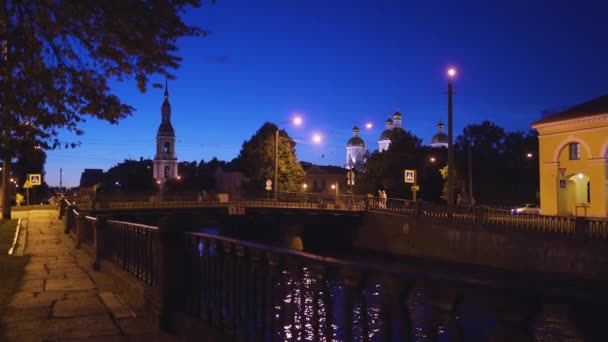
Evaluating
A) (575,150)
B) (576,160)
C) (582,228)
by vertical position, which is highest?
(575,150)

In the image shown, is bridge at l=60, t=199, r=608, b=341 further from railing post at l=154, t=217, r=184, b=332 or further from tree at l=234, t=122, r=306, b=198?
tree at l=234, t=122, r=306, b=198

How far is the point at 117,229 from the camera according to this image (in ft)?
35.1

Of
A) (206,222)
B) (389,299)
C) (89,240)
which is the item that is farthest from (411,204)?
(389,299)

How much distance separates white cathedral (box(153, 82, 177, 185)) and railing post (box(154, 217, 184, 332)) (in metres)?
94.1

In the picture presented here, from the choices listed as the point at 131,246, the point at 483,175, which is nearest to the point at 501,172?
the point at 483,175

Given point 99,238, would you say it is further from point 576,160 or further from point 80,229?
point 576,160

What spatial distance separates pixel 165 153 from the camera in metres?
100

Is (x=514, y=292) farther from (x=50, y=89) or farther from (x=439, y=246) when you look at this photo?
(x=439, y=246)

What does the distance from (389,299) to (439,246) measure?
100.0ft

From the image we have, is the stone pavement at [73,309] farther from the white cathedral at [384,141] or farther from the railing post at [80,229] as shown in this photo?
the white cathedral at [384,141]

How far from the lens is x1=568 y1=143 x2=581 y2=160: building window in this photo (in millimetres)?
33997

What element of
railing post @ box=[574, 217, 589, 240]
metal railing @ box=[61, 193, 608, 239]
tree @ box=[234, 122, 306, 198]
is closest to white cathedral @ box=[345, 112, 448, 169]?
tree @ box=[234, 122, 306, 198]

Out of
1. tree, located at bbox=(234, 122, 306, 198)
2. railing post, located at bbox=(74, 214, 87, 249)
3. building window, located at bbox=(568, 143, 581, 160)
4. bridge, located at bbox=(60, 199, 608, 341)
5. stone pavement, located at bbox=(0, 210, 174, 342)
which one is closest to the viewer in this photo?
bridge, located at bbox=(60, 199, 608, 341)

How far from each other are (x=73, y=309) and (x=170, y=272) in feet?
6.94
